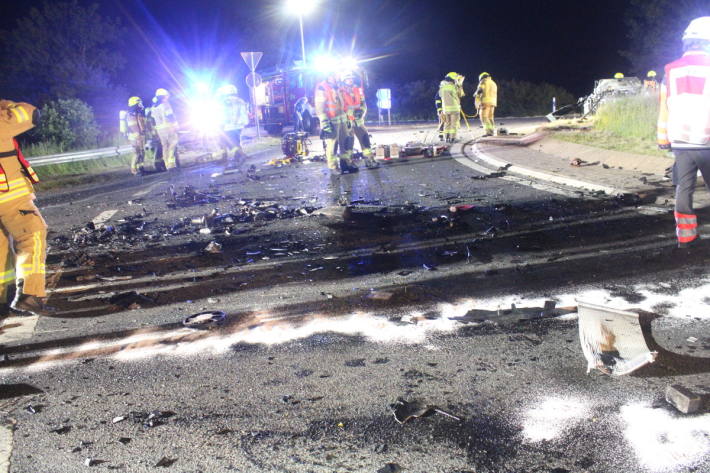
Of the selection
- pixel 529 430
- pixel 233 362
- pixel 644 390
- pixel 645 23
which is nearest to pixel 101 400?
pixel 233 362

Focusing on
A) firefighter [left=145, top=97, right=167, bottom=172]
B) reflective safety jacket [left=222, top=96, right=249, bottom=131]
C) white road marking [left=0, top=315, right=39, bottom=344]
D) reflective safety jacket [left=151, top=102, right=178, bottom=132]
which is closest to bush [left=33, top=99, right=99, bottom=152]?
firefighter [left=145, top=97, right=167, bottom=172]

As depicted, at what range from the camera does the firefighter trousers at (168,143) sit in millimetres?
15258

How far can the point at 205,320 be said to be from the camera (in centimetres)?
450

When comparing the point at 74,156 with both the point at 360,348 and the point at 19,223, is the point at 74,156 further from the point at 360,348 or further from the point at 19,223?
the point at 360,348

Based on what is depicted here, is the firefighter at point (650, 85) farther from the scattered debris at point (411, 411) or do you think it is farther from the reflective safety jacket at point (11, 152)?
the scattered debris at point (411, 411)

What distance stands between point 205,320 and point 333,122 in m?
8.57

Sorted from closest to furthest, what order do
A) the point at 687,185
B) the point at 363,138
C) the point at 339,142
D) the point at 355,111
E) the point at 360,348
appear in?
the point at 360,348 < the point at 687,185 < the point at 339,142 < the point at 355,111 < the point at 363,138

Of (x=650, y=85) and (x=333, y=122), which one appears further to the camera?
(x=650, y=85)

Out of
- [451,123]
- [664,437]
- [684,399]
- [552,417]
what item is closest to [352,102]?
[451,123]

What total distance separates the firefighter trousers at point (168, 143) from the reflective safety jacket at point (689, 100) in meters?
12.4

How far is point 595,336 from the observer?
3486 millimetres

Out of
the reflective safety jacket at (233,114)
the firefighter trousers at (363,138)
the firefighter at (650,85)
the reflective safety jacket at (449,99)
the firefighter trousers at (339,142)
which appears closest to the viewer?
the firefighter trousers at (339,142)

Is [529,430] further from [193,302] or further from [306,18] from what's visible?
[306,18]

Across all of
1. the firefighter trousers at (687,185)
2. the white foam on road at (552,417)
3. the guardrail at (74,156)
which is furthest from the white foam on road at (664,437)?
the guardrail at (74,156)
